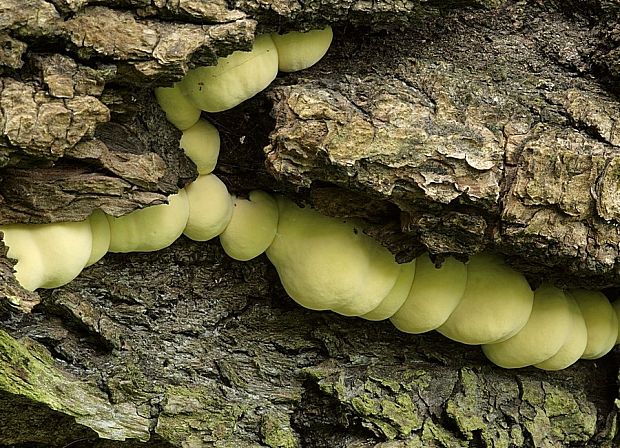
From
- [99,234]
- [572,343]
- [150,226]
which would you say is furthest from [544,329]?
[99,234]

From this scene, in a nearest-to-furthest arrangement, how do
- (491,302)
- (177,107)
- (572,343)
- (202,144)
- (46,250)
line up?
(46,250), (177,107), (202,144), (491,302), (572,343)

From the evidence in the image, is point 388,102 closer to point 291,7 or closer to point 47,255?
point 291,7

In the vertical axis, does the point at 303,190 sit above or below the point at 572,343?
above

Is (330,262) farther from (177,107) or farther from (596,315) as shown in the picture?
(596,315)

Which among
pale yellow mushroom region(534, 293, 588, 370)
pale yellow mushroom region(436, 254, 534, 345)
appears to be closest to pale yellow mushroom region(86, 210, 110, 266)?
pale yellow mushroom region(436, 254, 534, 345)

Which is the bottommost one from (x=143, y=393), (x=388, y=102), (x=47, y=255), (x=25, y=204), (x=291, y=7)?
(x=143, y=393)

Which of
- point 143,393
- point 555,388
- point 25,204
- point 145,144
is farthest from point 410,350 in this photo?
point 25,204
